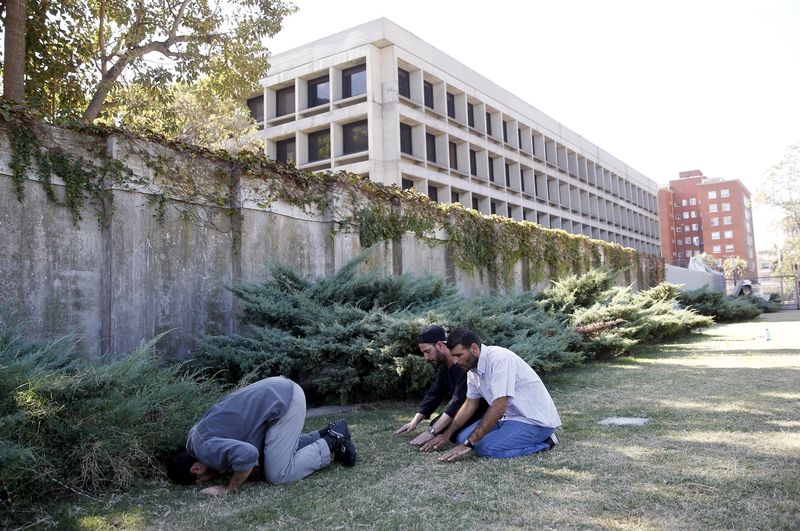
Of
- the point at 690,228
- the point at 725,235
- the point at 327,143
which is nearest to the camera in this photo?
the point at 327,143

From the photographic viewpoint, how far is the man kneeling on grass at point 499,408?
197 inches

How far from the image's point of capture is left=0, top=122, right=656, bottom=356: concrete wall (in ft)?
23.8

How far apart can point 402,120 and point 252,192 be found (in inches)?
1004

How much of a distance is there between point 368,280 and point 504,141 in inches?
1455

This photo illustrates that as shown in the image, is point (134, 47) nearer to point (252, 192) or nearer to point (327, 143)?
point (252, 192)

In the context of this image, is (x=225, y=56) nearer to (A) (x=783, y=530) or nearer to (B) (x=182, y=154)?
(B) (x=182, y=154)

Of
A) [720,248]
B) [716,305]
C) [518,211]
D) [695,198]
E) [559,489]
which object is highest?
[695,198]

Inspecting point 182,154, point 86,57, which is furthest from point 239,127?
point 182,154

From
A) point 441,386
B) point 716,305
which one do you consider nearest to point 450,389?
point 441,386

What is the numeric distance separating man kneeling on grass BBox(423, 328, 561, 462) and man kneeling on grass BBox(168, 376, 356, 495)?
1.24 metres

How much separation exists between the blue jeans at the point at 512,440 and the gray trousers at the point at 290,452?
4.52 ft

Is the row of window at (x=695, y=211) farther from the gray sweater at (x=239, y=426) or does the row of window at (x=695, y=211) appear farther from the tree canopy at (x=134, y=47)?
the gray sweater at (x=239, y=426)

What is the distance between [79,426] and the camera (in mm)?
4207

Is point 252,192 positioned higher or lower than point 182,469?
higher
